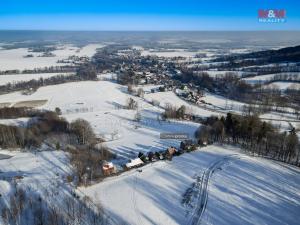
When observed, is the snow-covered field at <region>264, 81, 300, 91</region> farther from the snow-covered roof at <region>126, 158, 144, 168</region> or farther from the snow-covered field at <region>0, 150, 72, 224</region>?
the snow-covered field at <region>0, 150, 72, 224</region>

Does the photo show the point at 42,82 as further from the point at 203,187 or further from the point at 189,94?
the point at 203,187

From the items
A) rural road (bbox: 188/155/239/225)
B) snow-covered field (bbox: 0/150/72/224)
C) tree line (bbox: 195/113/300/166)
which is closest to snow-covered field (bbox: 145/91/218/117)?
tree line (bbox: 195/113/300/166)

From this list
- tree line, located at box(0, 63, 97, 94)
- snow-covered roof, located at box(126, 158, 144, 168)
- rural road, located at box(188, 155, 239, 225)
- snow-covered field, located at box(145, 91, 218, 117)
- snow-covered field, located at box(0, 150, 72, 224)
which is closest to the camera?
rural road, located at box(188, 155, 239, 225)

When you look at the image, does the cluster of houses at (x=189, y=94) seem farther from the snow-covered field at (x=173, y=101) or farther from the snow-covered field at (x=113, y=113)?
the snow-covered field at (x=113, y=113)

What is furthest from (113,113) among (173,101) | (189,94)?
(189,94)

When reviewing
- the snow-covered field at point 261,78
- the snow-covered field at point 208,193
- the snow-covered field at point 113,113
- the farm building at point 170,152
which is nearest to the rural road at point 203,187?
the snow-covered field at point 208,193

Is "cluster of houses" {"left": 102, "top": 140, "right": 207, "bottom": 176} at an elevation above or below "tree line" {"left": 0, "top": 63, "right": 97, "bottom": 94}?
above

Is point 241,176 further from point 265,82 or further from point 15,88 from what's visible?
point 15,88

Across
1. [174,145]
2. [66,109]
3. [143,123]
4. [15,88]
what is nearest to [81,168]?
[174,145]

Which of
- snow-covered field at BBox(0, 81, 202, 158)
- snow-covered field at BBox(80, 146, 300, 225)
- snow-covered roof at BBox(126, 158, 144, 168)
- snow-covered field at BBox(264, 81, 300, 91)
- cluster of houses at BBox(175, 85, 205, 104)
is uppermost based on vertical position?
snow-covered field at BBox(264, 81, 300, 91)
